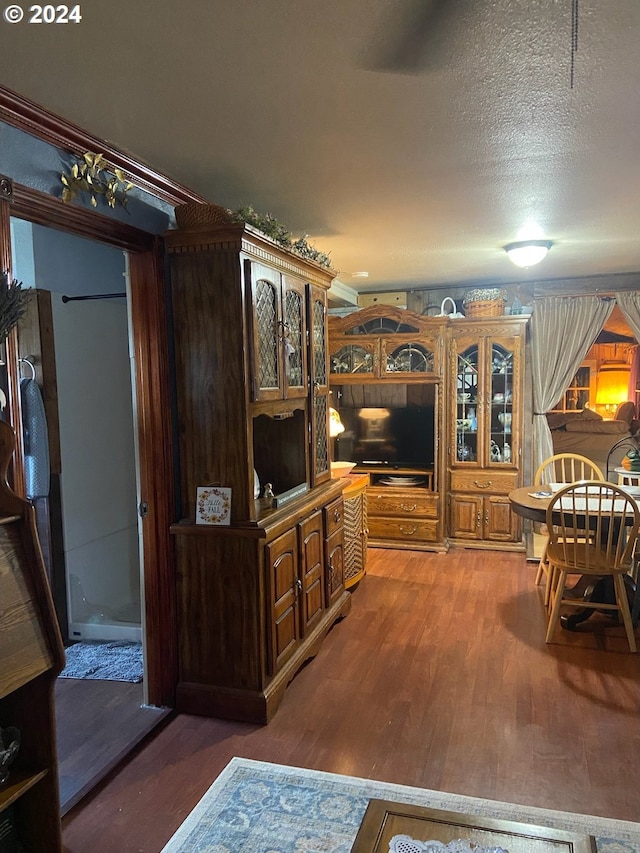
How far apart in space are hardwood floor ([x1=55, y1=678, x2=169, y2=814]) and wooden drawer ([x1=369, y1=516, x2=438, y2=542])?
3017 millimetres

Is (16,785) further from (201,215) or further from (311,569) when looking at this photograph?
(201,215)

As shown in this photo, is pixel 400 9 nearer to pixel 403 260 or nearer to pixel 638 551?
pixel 403 260

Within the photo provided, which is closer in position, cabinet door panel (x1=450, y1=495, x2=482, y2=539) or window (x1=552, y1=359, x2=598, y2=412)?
cabinet door panel (x1=450, y1=495, x2=482, y2=539)

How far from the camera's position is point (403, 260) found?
4.57 m

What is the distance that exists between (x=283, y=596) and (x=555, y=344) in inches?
156

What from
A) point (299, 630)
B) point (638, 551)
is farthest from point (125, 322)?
point (638, 551)

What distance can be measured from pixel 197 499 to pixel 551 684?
6.76ft

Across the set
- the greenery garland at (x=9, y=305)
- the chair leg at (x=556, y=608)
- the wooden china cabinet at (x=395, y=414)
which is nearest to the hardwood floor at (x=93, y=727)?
the greenery garland at (x=9, y=305)

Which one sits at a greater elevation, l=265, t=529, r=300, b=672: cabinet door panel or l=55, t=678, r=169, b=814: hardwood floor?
l=265, t=529, r=300, b=672: cabinet door panel

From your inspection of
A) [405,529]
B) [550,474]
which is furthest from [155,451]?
[550,474]

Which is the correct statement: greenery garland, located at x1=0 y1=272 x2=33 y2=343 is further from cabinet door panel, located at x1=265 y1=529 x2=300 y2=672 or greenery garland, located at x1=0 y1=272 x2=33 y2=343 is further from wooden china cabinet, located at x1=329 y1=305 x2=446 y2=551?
wooden china cabinet, located at x1=329 y1=305 x2=446 y2=551

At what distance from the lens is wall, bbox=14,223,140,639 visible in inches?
137

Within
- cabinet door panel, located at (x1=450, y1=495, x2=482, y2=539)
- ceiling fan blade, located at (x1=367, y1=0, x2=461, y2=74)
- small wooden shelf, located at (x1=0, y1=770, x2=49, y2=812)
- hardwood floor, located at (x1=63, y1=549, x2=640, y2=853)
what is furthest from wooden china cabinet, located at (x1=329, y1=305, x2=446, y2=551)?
small wooden shelf, located at (x1=0, y1=770, x2=49, y2=812)

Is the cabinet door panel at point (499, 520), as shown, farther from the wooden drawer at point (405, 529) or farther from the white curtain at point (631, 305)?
the white curtain at point (631, 305)
